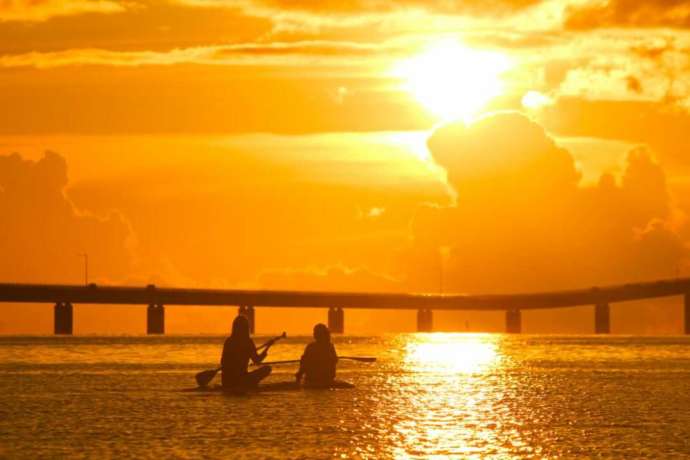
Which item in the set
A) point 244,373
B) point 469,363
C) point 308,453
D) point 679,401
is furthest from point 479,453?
point 469,363

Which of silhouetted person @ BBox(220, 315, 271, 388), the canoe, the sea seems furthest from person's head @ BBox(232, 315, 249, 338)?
the canoe

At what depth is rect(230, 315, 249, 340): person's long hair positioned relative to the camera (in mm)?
50125

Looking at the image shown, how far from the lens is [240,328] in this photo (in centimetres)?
5047

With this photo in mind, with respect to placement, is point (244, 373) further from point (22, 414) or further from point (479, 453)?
point (479, 453)

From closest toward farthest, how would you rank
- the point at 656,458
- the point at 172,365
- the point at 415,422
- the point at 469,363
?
the point at 656,458 → the point at 415,422 → the point at 172,365 → the point at 469,363

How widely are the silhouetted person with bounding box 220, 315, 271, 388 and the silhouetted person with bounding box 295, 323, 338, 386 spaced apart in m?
1.60

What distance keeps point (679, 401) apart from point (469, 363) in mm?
50681

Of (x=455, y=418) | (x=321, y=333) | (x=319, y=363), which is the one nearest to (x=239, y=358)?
(x=321, y=333)

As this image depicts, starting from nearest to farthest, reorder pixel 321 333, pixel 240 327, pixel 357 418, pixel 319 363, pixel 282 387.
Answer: pixel 357 418 < pixel 240 327 < pixel 321 333 < pixel 319 363 < pixel 282 387

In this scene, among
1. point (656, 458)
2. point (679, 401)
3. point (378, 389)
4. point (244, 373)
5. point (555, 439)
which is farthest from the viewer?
point (378, 389)

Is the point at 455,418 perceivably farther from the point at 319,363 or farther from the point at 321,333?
the point at 319,363

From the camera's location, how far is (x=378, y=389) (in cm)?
6725

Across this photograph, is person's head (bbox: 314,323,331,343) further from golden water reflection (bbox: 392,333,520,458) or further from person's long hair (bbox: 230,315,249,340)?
golden water reflection (bbox: 392,333,520,458)

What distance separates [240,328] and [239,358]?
3.38 m
